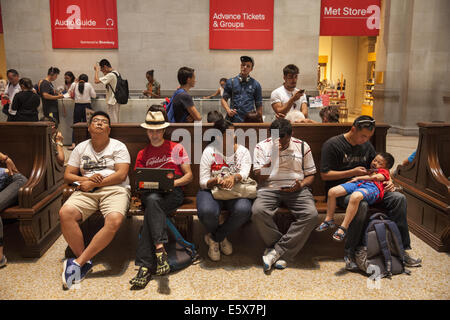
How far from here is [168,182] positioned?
3652 millimetres

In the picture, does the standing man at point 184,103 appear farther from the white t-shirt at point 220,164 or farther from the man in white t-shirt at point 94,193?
the man in white t-shirt at point 94,193

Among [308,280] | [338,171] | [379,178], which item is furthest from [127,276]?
[379,178]

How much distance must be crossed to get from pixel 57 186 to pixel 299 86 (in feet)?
31.4

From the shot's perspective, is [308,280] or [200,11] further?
[200,11]

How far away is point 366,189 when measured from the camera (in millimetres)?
3783

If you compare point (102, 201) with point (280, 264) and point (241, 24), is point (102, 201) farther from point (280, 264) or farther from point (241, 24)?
point (241, 24)

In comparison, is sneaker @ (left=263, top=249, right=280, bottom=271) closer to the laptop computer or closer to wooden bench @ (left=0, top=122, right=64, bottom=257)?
the laptop computer

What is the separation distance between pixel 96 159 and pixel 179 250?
124cm

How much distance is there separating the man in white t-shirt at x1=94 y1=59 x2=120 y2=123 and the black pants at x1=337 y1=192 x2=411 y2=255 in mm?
6340

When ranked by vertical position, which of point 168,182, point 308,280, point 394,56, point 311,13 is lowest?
point 308,280

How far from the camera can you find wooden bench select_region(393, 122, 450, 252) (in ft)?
13.4

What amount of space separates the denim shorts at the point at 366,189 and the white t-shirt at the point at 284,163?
0.39 meters

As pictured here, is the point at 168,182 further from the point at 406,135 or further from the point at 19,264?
the point at 406,135

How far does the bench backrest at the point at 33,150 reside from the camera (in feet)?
13.6
